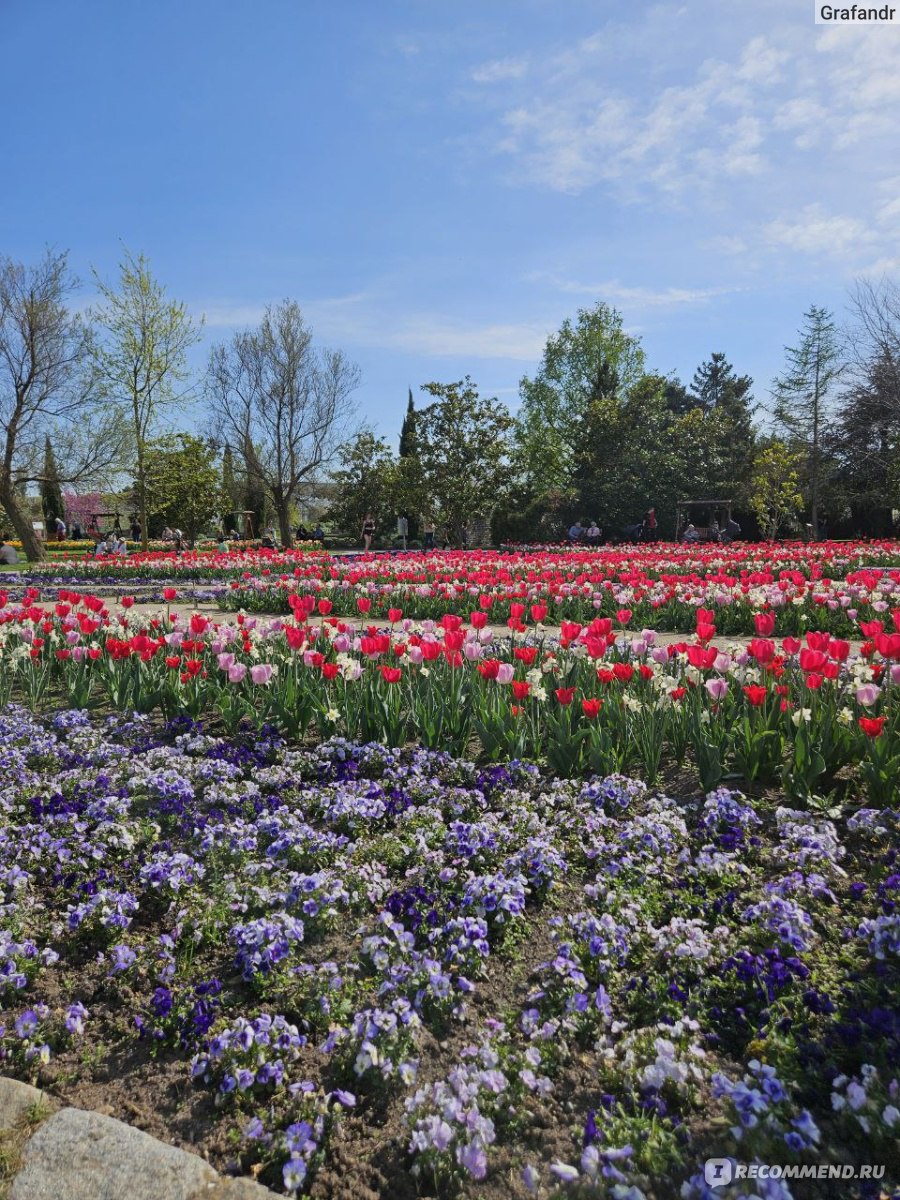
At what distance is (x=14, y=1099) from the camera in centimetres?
192

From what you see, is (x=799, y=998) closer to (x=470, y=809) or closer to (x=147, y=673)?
(x=470, y=809)

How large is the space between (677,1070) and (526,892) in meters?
0.97

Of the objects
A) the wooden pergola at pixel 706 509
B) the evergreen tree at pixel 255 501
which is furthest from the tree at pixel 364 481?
the wooden pergola at pixel 706 509

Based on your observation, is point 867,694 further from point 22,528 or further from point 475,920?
point 22,528

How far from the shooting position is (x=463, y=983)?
2.25 m

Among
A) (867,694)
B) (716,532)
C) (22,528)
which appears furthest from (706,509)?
(867,694)

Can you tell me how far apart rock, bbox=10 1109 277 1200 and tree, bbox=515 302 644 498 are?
1815 inches

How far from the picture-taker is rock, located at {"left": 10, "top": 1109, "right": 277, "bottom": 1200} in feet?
5.33

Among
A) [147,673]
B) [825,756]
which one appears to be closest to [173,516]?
[147,673]

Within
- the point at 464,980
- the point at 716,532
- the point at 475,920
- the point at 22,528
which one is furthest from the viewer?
the point at 716,532

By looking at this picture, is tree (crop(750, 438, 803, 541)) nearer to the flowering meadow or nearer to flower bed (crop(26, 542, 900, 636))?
flower bed (crop(26, 542, 900, 636))

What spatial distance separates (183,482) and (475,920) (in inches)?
1254

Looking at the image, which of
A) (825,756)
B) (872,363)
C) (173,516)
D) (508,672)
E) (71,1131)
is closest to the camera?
(71,1131)

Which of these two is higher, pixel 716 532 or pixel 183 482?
pixel 183 482
